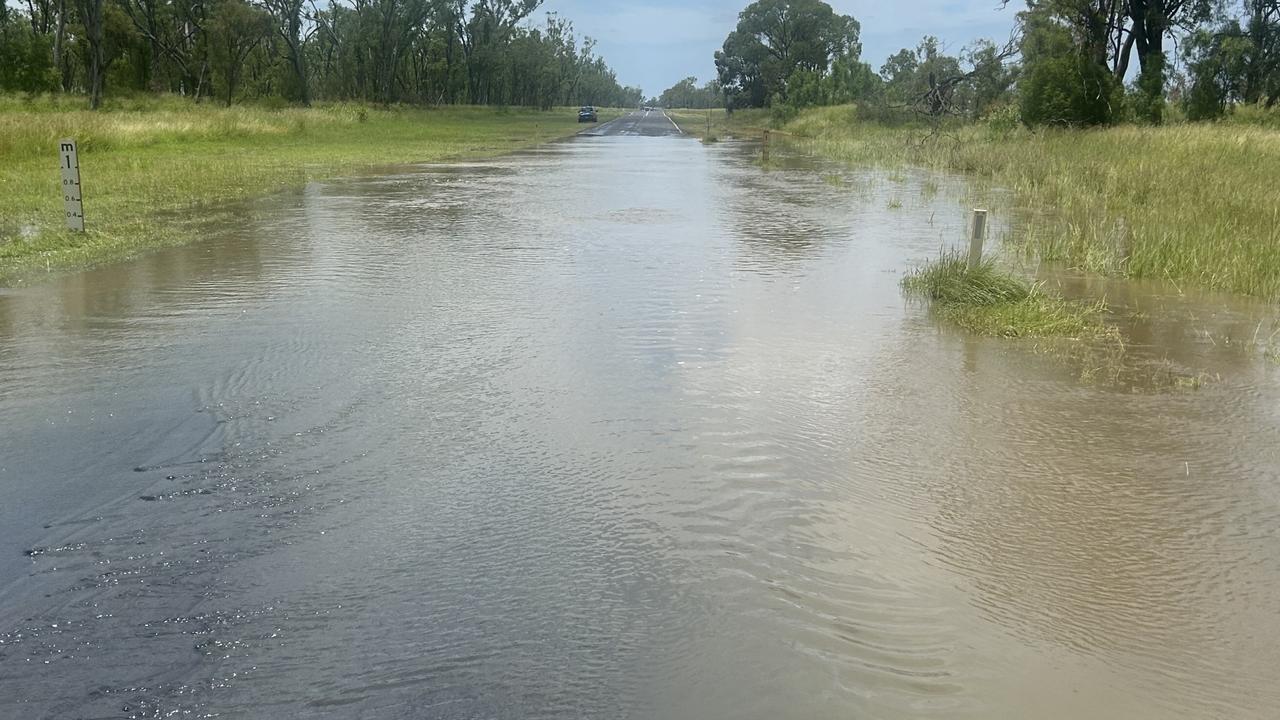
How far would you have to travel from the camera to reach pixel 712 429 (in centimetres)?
598

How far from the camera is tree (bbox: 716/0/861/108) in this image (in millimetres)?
97500

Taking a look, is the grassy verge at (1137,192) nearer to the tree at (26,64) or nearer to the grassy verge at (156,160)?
the grassy verge at (156,160)

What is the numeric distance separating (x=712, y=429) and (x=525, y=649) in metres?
2.61

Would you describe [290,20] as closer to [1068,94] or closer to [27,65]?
Result: [27,65]

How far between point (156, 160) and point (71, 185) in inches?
507

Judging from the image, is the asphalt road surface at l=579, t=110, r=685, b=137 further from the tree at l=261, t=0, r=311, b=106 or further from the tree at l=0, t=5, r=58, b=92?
the tree at l=0, t=5, r=58, b=92

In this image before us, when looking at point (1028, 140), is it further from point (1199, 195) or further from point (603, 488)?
point (603, 488)

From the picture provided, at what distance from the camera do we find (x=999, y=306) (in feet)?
29.2

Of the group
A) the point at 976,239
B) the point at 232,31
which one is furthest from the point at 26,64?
the point at 976,239

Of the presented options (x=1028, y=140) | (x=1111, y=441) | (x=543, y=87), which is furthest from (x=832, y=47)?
(x=1111, y=441)

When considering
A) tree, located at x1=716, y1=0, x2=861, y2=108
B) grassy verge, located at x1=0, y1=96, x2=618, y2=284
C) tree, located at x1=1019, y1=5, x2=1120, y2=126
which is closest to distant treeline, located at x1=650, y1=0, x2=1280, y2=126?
tree, located at x1=1019, y1=5, x2=1120, y2=126

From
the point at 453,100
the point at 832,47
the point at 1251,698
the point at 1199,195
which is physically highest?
the point at 832,47

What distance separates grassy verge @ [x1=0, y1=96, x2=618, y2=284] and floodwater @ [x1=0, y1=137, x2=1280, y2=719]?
262 centimetres

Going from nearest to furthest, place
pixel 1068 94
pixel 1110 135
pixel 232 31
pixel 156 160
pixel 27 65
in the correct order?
pixel 156 160, pixel 1110 135, pixel 1068 94, pixel 27 65, pixel 232 31
